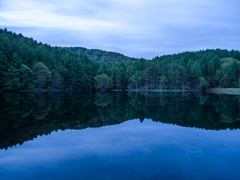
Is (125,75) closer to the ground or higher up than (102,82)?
higher up

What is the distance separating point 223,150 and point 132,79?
3051 inches

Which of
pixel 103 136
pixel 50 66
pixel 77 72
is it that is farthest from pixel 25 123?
pixel 77 72

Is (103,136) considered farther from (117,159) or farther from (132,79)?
(132,79)

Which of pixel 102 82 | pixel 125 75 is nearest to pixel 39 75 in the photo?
pixel 102 82

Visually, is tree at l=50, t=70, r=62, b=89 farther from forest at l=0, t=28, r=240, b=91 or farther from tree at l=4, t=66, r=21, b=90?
tree at l=4, t=66, r=21, b=90

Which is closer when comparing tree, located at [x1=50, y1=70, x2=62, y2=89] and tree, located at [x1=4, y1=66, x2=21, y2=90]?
tree, located at [x1=4, y1=66, x2=21, y2=90]

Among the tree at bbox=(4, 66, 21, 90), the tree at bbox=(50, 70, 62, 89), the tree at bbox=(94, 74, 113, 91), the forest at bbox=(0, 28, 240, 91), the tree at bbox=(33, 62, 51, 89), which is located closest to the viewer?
the tree at bbox=(4, 66, 21, 90)

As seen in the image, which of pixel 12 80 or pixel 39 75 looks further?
pixel 39 75

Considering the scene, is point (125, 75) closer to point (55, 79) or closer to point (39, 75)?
point (55, 79)

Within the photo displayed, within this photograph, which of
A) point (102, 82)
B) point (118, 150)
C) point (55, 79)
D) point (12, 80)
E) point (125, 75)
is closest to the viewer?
point (118, 150)

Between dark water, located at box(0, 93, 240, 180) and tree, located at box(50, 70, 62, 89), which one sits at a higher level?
tree, located at box(50, 70, 62, 89)

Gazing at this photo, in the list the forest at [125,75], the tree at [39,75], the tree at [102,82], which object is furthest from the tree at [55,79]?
the tree at [102,82]

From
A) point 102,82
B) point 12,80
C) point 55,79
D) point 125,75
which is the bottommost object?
point 102,82

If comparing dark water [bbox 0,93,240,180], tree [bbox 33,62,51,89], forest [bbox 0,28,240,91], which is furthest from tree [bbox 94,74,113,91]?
dark water [bbox 0,93,240,180]
